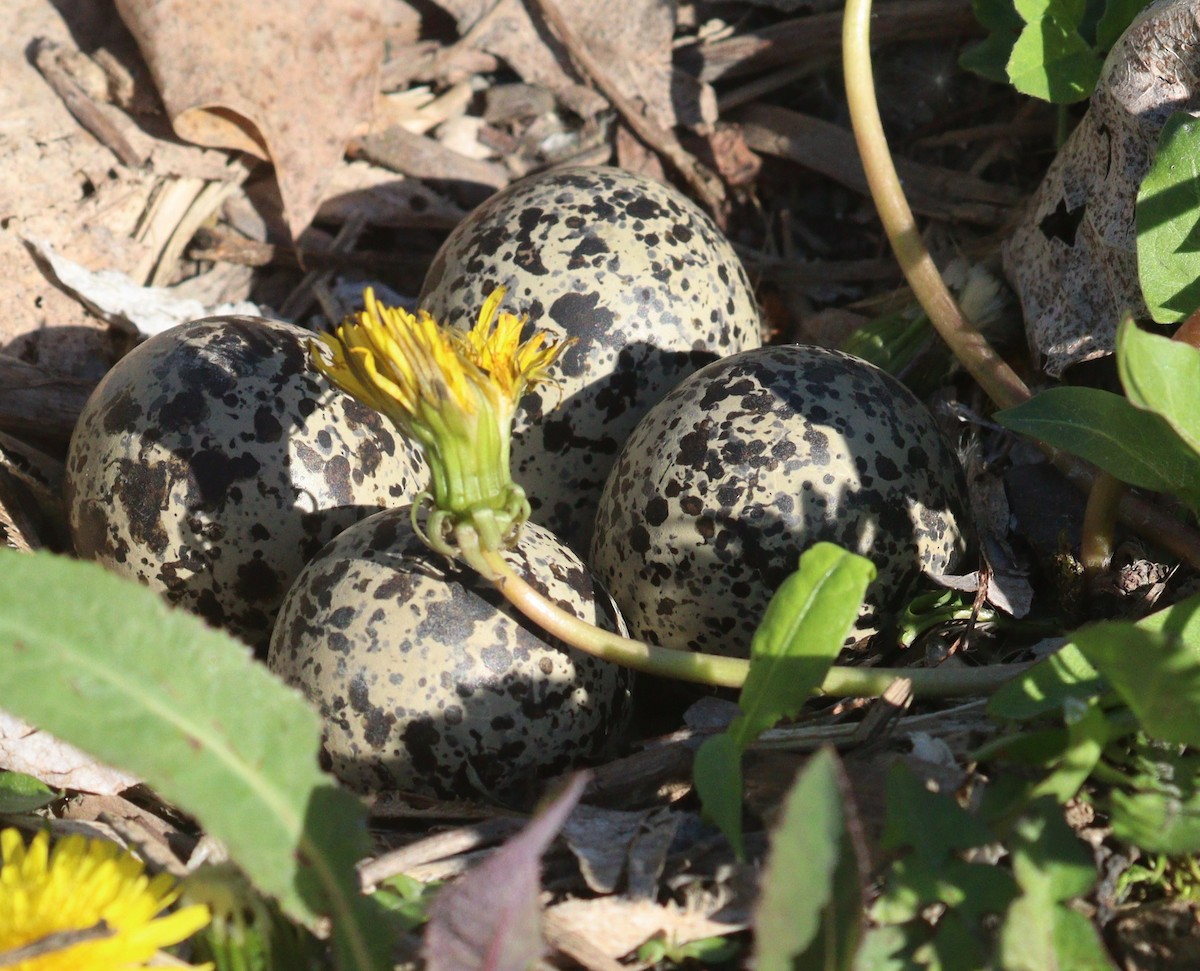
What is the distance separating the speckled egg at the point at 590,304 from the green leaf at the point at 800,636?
1021 millimetres

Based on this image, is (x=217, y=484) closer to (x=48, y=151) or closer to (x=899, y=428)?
(x=899, y=428)

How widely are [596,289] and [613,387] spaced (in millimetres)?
233

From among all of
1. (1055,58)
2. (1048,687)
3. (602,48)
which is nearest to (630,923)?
(1048,687)

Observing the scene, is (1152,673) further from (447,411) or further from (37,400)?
(37,400)

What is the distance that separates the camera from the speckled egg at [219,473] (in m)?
2.56

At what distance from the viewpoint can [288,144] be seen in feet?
12.3

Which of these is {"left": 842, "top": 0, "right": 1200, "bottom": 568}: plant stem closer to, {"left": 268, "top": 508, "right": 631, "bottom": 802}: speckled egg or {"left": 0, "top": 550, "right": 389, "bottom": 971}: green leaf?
{"left": 268, "top": 508, "right": 631, "bottom": 802}: speckled egg

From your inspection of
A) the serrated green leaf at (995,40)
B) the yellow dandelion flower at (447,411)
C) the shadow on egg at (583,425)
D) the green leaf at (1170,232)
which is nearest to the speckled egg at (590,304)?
the shadow on egg at (583,425)

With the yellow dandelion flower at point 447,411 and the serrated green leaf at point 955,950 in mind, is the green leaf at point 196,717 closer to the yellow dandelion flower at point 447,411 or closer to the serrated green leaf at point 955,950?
the yellow dandelion flower at point 447,411

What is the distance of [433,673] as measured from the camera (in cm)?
221

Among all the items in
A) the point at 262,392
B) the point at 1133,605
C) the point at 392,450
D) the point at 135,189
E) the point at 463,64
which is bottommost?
the point at 1133,605

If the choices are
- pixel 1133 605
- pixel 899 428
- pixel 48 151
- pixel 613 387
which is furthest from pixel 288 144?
pixel 1133 605

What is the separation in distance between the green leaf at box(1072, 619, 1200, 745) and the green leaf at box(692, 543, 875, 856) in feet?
1.22

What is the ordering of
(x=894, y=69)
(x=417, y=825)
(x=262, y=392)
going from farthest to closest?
(x=894, y=69) → (x=262, y=392) → (x=417, y=825)
